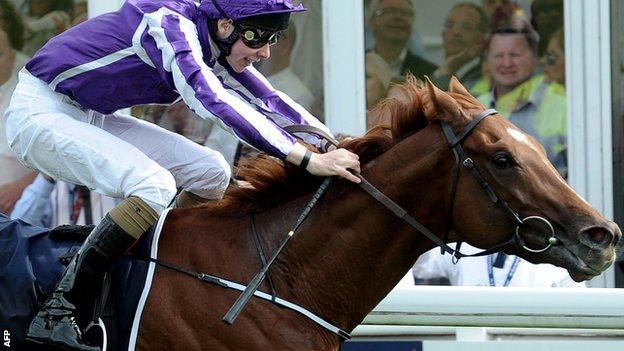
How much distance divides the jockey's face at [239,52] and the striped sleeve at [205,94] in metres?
0.14

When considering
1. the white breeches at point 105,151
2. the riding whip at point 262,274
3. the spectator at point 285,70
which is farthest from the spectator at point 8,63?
the riding whip at point 262,274

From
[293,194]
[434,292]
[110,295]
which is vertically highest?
[293,194]

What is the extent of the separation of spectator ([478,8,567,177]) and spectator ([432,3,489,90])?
7 centimetres

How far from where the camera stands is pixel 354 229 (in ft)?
14.5

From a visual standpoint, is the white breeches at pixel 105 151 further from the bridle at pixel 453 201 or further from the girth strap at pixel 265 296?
the bridle at pixel 453 201

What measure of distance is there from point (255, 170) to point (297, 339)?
0.67m

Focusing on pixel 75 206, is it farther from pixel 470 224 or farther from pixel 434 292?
pixel 470 224

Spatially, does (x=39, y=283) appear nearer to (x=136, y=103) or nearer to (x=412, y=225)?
(x=136, y=103)

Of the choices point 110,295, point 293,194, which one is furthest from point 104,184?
point 293,194

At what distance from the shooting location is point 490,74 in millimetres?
6809

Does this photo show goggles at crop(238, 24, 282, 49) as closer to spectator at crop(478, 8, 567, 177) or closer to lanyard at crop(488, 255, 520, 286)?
lanyard at crop(488, 255, 520, 286)

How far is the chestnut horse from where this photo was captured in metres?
4.25

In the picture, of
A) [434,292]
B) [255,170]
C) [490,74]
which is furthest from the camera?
[490,74]

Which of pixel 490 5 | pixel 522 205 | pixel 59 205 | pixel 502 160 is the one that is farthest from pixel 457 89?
pixel 59 205
